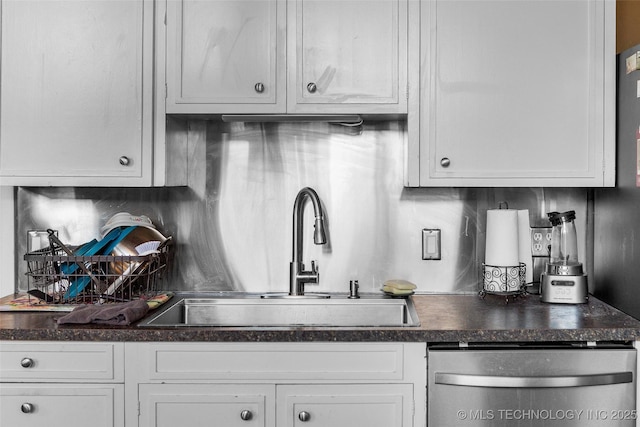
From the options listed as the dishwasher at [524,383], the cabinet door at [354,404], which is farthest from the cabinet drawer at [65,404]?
the dishwasher at [524,383]

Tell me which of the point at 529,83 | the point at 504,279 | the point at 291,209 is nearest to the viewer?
the point at 529,83

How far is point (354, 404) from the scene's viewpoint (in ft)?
5.98

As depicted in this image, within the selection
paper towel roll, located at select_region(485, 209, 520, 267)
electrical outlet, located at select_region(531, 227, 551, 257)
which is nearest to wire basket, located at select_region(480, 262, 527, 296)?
paper towel roll, located at select_region(485, 209, 520, 267)

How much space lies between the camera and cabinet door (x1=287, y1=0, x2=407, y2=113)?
2.12 m

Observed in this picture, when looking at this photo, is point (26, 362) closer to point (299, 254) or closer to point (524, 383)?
point (299, 254)

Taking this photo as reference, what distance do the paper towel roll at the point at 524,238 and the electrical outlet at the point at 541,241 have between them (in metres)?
0.08

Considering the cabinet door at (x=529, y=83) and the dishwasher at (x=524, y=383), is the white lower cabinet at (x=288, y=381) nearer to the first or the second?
the dishwasher at (x=524, y=383)

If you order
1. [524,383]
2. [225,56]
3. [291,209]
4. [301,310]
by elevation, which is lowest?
[524,383]

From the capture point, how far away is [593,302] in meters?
2.21

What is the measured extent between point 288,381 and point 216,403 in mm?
217

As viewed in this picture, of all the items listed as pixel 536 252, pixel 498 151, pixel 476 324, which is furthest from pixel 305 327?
pixel 536 252

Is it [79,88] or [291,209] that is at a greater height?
[79,88]

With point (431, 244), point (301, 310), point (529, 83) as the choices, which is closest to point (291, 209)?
point (301, 310)

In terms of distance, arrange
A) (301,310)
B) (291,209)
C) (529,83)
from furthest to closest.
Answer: (291,209), (301,310), (529,83)
